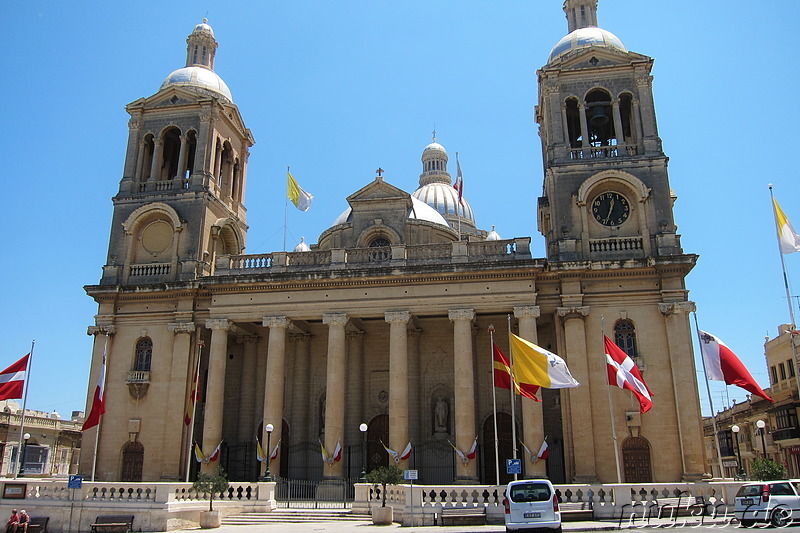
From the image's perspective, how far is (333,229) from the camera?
1586 inches

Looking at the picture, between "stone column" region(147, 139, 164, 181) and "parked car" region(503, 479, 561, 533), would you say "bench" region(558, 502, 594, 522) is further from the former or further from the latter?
"stone column" region(147, 139, 164, 181)

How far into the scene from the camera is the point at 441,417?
35.4 m

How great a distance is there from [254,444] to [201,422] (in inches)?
121

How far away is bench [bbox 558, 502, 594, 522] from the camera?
21.6m

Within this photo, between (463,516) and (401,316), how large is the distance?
40.7ft

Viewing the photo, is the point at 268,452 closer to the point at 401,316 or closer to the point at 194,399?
the point at 194,399

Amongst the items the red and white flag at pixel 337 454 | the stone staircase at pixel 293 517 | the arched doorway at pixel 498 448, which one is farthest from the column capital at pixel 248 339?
the arched doorway at pixel 498 448

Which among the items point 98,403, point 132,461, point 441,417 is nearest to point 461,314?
point 441,417

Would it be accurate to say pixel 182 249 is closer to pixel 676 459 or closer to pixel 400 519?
pixel 400 519

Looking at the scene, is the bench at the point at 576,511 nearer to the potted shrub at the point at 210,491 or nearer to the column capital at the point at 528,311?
the column capital at the point at 528,311

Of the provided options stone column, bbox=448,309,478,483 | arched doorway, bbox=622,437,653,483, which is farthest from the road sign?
arched doorway, bbox=622,437,653,483

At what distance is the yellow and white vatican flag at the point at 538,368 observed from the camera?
2444cm

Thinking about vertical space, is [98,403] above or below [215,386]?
below

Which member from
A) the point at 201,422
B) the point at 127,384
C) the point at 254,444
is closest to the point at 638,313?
the point at 254,444
